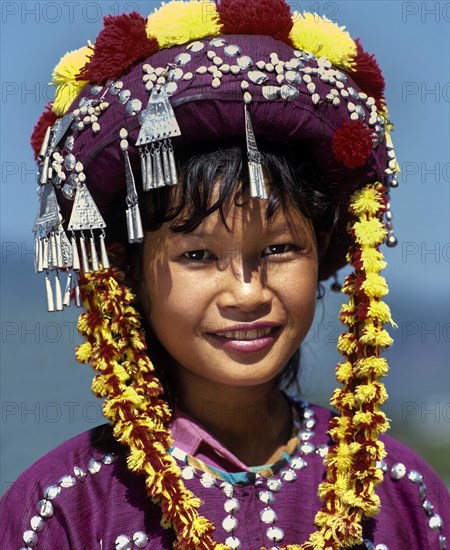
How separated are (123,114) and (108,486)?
71cm

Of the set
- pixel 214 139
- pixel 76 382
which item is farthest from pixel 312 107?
pixel 76 382

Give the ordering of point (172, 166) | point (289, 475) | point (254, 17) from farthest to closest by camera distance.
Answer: point (289, 475)
point (254, 17)
point (172, 166)

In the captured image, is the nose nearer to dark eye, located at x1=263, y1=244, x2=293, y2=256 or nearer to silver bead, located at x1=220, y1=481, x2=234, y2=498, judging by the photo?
dark eye, located at x1=263, y1=244, x2=293, y2=256

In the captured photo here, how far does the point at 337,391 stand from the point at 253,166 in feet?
1.72

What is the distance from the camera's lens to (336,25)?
195cm

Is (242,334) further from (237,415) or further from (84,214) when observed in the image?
(84,214)

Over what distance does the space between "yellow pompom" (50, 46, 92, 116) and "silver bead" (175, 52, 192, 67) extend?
8.4 inches

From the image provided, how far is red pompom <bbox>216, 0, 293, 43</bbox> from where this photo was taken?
6.03ft

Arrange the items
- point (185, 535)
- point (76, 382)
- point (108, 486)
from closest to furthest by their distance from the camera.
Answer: point (185, 535), point (108, 486), point (76, 382)

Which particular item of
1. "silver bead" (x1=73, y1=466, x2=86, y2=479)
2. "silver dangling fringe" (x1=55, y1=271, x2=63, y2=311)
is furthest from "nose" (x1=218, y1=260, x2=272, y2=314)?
"silver bead" (x1=73, y1=466, x2=86, y2=479)

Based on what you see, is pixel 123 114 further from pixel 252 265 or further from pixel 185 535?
pixel 185 535

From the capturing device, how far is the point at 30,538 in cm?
180

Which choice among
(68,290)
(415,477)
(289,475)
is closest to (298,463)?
(289,475)

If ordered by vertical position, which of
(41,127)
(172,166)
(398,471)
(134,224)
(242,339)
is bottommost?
(398,471)
